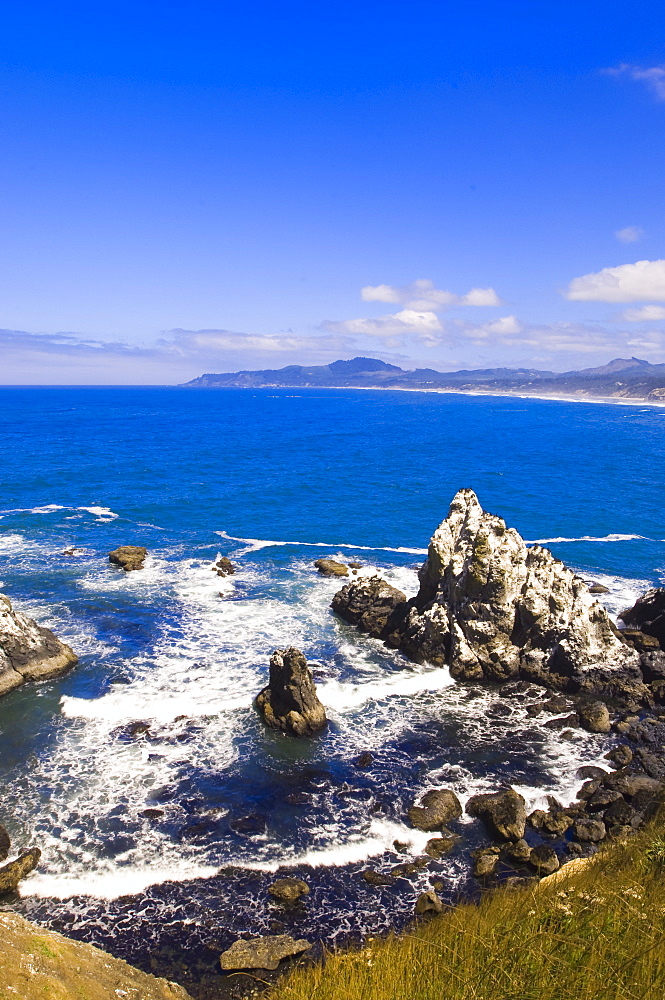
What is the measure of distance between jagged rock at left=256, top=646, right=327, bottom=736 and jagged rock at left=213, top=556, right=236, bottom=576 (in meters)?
18.0

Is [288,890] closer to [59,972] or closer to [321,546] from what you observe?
[59,972]

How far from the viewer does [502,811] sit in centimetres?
2050

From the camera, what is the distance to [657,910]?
32.1 ft

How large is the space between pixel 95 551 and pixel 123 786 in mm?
30512

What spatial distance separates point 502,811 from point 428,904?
4.68 m

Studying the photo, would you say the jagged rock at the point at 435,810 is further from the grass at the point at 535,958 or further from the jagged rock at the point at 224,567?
the jagged rock at the point at 224,567

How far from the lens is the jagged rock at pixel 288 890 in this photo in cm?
1759

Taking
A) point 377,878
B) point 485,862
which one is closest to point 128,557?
point 377,878

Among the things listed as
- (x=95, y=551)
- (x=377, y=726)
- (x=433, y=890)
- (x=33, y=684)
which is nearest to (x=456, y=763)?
(x=377, y=726)

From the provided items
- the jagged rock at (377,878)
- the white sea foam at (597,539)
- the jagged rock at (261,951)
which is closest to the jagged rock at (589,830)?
the jagged rock at (377,878)

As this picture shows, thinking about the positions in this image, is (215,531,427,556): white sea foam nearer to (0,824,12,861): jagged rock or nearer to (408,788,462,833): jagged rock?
(408,788,462,833): jagged rock

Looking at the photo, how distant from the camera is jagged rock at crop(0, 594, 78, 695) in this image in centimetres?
2931

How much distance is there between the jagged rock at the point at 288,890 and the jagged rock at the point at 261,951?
49.5 inches

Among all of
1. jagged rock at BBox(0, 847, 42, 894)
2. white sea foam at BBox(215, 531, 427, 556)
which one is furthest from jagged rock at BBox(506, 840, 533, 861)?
white sea foam at BBox(215, 531, 427, 556)
